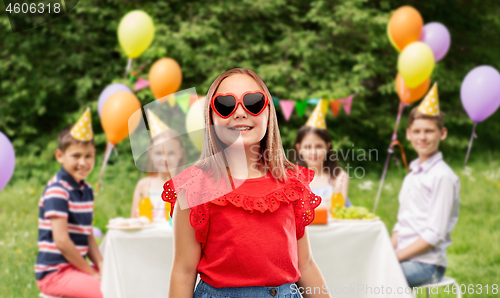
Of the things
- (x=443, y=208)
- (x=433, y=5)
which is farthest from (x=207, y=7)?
(x=443, y=208)

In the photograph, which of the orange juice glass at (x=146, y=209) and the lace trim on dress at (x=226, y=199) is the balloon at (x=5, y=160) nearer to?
the orange juice glass at (x=146, y=209)

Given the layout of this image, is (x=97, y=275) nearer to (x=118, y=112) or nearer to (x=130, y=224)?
(x=130, y=224)

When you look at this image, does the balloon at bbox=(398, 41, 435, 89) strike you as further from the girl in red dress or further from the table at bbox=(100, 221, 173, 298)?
the girl in red dress

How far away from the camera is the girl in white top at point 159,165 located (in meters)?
1.37

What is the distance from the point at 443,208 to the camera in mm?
2422

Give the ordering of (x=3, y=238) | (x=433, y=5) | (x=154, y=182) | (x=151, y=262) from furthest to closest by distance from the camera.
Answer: (x=433, y=5), (x=3, y=238), (x=154, y=182), (x=151, y=262)

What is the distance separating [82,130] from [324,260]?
1496 mm

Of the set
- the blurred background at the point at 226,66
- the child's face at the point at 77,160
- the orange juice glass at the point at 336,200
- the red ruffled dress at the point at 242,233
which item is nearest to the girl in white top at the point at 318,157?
the orange juice glass at the point at 336,200

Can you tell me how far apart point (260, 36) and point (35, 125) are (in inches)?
148

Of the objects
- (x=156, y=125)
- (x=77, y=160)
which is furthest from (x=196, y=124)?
(x=77, y=160)

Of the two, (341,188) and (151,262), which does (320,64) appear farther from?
(151,262)

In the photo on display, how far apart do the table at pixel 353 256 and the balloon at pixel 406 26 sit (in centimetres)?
239

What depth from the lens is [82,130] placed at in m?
2.55

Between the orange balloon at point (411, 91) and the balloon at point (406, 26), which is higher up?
the balloon at point (406, 26)
